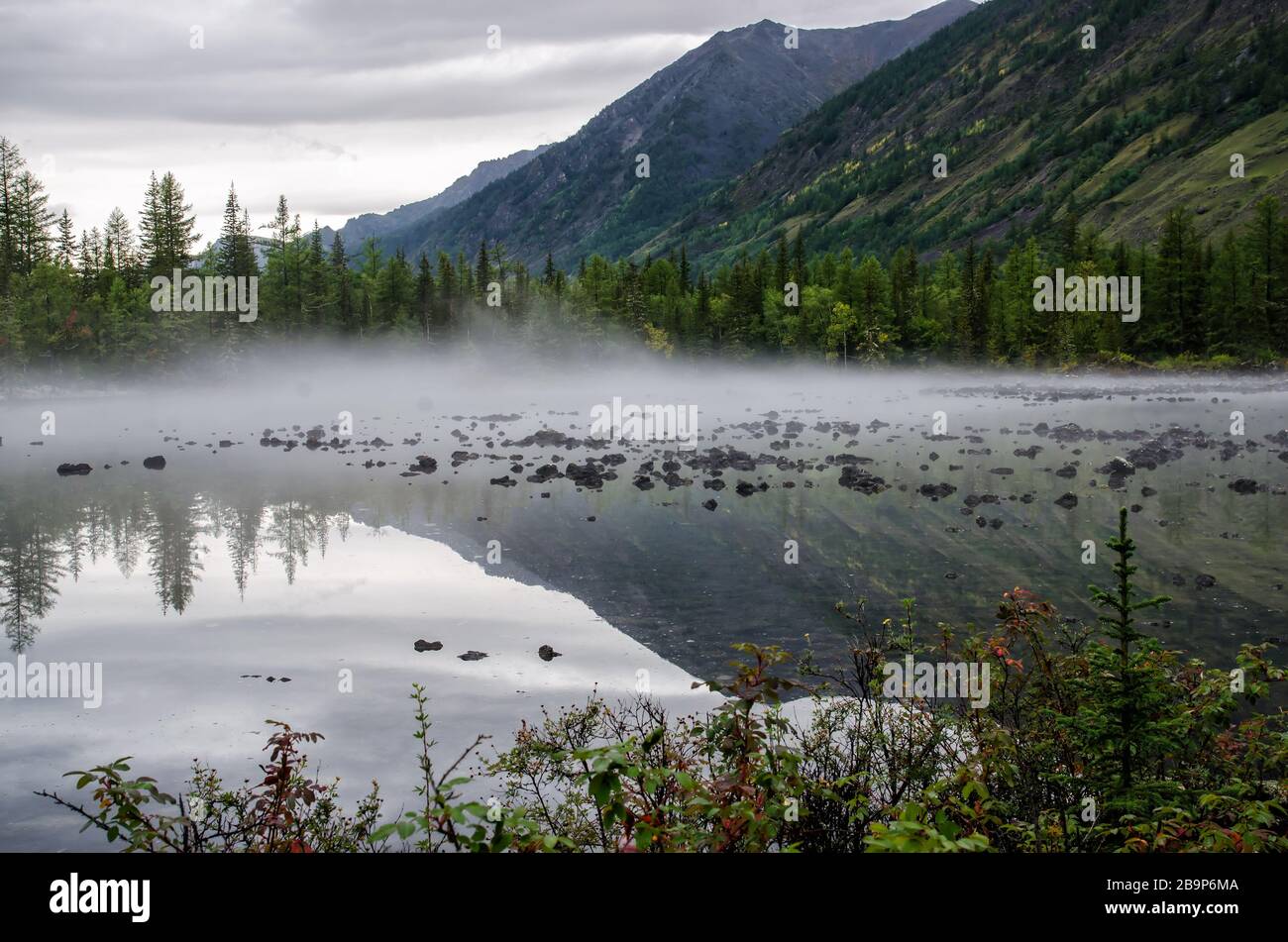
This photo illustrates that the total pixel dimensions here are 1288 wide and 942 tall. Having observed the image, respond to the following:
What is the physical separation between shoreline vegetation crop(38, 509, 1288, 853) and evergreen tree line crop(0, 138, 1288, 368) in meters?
87.3

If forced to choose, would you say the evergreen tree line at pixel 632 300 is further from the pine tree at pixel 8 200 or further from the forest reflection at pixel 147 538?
the forest reflection at pixel 147 538

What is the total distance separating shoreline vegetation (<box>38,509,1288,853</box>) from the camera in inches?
201

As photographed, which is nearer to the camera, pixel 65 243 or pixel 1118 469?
pixel 1118 469

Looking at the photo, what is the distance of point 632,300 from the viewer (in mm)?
122625

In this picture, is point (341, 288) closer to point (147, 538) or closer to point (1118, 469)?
point (147, 538)

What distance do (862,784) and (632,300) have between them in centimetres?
11764

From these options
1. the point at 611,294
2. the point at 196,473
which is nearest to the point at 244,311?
the point at 611,294

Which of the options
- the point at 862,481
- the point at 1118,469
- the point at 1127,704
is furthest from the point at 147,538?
the point at 1118,469

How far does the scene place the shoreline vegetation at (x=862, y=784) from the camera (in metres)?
5.10

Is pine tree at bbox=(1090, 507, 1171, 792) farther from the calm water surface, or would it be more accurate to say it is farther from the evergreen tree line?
the evergreen tree line

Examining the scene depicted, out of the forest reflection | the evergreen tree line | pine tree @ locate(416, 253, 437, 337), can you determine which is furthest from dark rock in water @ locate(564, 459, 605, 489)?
pine tree @ locate(416, 253, 437, 337)

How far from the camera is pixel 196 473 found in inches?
1475

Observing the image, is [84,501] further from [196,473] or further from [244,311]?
[244,311]

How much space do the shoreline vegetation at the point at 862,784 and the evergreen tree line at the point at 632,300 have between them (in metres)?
87.3
